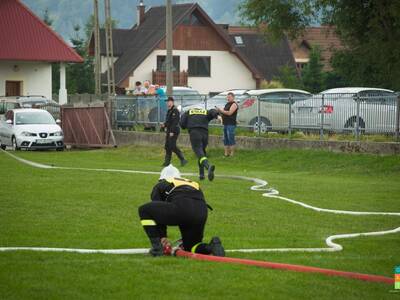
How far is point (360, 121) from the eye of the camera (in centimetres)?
2792

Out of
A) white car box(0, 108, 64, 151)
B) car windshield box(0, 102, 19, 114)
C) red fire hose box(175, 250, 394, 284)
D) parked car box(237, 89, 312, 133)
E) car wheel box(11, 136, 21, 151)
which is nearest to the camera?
red fire hose box(175, 250, 394, 284)

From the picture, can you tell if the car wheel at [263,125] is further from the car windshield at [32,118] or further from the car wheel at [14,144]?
the car wheel at [14,144]

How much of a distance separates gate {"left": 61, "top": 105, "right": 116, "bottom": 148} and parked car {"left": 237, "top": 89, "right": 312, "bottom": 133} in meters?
7.02

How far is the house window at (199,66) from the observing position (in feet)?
266

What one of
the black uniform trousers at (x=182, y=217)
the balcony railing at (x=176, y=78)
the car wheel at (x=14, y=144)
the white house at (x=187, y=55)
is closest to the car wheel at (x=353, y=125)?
the car wheel at (x=14, y=144)

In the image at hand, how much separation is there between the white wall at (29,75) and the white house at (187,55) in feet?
41.1

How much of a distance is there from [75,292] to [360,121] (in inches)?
791

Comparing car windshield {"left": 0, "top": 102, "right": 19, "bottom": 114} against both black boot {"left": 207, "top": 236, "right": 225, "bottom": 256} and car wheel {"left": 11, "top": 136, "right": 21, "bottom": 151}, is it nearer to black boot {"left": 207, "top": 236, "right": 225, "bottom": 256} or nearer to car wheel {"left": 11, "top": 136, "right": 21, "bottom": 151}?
car wheel {"left": 11, "top": 136, "right": 21, "bottom": 151}

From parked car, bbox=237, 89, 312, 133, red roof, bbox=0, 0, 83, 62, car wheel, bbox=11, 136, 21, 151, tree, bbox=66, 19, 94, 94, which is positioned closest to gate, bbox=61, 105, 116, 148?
car wheel, bbox=11, 136, 21, 151

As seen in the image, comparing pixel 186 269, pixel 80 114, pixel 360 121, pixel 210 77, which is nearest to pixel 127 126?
pixel 80 114

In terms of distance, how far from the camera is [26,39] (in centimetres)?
6494

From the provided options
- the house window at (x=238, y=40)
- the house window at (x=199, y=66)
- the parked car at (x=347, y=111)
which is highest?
the house window at (x=238, y=40)

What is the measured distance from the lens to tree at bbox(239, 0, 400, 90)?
34.4 metres

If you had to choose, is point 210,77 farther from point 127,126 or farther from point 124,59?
point 127,126
